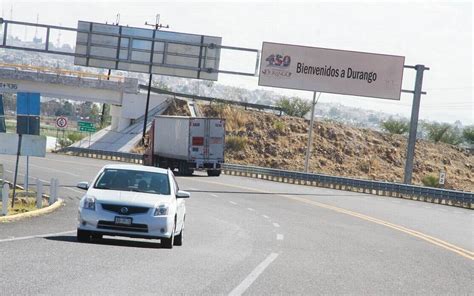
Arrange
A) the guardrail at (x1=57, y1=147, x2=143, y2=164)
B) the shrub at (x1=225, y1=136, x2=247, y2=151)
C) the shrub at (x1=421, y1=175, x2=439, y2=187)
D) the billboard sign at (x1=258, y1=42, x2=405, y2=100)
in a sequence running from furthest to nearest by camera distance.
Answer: the shrub at (x1=225, y1=136, x2=247, y2=151) → the shrub at (x1=421, y1=175, x2=439, y2=187) → the guardrail at (x1=57, y1=147, x2=143, y2=164) → the billboard sign at (x1=258, y1=42, x2=405, y2=100)

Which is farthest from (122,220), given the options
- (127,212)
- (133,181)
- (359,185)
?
(359,185)

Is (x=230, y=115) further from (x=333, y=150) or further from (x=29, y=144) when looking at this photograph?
(x=29, y=144)

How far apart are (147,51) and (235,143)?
4098 centimetres

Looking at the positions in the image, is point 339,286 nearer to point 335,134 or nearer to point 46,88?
point 46,88

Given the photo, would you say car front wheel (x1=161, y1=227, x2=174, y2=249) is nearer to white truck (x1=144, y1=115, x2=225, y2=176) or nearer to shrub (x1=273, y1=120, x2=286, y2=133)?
white truck (x1=144, y1=115, x2=225, y2=176)

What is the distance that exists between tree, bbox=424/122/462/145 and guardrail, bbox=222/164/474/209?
1812 inches

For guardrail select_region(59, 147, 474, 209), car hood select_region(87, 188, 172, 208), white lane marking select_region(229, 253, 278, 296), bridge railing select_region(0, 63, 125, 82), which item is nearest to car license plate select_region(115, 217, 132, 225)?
car hood select_region(87, 188, 172, 208)

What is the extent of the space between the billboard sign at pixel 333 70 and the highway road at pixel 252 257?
85.4 feet

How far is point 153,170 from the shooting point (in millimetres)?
19766

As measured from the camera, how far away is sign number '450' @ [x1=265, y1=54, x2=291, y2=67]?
6081cm

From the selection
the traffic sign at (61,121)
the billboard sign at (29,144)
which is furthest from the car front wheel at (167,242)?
the traffic sign at (61,121)

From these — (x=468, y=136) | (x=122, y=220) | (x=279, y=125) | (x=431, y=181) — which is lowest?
(x=431, y=181)

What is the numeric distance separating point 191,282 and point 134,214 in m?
4.94

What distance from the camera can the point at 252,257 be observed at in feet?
59.3
